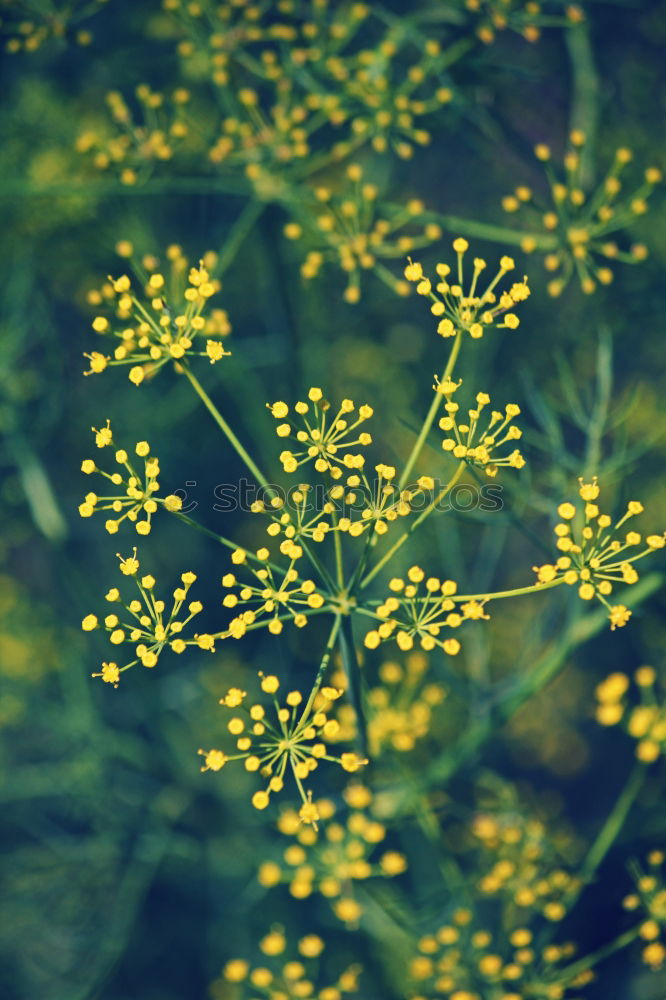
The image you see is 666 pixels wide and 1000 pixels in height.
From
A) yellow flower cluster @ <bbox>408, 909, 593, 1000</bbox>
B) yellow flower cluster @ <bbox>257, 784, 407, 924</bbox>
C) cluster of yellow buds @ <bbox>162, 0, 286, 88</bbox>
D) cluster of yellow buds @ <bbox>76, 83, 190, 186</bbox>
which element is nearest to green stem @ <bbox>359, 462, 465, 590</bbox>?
yellow flower cluster @ <bbox>257, 784, 407, 924</bbox>

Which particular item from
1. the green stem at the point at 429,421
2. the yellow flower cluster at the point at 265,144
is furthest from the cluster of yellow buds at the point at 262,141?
the green stem at the point at 429,421

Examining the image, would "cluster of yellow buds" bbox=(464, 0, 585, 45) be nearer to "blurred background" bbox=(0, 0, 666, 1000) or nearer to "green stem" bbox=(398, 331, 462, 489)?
"blurred background" bbox=(0, 0, 666, 1000)

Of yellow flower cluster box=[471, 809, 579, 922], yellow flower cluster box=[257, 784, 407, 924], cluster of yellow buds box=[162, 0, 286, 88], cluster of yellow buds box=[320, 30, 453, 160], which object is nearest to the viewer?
yellow flower cluster box=[257, 784, 407, 924]

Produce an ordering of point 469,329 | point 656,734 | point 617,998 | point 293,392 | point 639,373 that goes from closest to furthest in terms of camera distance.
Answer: point 469,329 → point 656,734 → point 293,392 → point 617,998 → point 639,373

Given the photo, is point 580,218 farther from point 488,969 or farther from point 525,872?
point 488,969

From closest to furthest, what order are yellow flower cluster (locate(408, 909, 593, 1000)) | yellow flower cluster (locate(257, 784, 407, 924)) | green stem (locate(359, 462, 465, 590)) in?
green stem (locate(359, 462, 465, 590)) < yellow flower cluster (locate(257, 784, 407, 924)) < yellow flower cluster (locate(408, 909, 593, 1000))

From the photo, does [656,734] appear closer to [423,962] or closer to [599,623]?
[599,623]

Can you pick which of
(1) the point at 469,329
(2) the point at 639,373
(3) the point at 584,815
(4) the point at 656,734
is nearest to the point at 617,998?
(3) the point at 584,815

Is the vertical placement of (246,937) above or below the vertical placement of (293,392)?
below

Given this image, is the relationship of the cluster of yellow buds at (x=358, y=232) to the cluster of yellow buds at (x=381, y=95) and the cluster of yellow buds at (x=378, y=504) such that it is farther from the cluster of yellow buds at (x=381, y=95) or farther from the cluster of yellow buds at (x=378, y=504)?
the cluster of yellow buds at (x=378, y=504)
